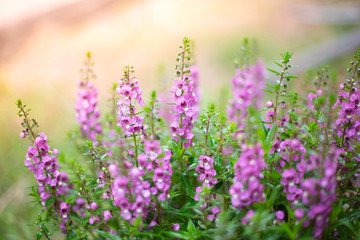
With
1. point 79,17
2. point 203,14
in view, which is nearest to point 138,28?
point 79,17

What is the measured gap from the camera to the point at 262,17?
1118cm

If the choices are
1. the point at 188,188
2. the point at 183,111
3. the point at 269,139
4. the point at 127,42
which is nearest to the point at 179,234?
Result: the point at 188,188

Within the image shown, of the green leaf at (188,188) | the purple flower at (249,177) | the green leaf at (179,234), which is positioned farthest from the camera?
the green leaf at (188,188)

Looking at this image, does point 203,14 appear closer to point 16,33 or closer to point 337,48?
point 337,48

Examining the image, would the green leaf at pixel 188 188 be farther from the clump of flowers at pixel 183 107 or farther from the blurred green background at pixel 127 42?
the blurred green background at pixel 127 42

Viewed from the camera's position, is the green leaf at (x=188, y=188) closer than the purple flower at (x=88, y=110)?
Yes

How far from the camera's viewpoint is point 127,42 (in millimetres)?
9367

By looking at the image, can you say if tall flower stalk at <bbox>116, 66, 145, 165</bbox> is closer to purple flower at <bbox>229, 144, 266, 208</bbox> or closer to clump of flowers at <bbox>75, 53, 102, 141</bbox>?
purple flower at <bbox>229, 144, 266, 208</bbox>

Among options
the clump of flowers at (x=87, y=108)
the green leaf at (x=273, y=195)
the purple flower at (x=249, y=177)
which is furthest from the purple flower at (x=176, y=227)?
the clump of flowers at (x=87, y=108)

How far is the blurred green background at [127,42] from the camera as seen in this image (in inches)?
276

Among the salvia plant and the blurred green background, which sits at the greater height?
the blurred green background

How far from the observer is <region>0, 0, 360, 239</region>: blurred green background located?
23.0 ft

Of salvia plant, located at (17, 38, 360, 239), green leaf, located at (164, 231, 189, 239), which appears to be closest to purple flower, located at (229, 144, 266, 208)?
salvia plant, located at (17, 38, 360, 239)

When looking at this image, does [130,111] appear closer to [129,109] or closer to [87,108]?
[129,109]
